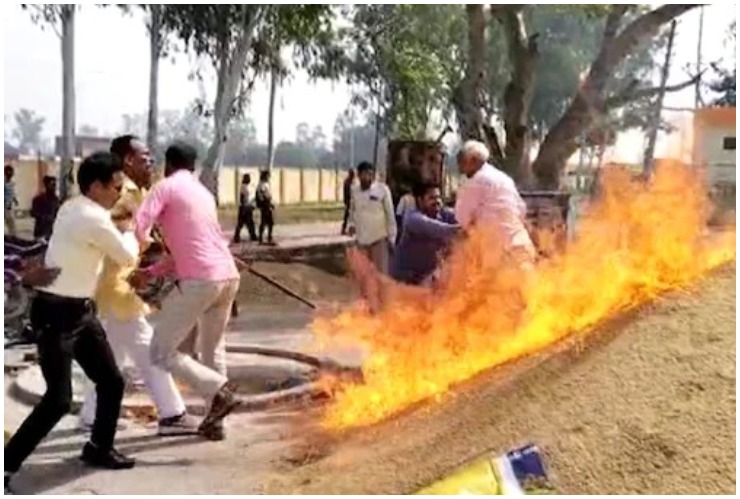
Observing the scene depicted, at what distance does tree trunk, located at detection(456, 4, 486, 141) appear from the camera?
44.1ft

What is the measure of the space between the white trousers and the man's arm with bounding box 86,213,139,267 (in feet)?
2.72

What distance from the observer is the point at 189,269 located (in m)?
5.91

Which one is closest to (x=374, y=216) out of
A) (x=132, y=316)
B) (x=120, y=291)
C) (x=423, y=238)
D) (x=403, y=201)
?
(x=403, y=201)

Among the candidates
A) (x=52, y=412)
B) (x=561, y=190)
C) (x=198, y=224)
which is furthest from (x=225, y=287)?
(x=561, y=190)

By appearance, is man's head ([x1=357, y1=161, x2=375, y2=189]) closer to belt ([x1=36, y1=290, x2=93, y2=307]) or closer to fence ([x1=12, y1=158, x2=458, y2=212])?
belt ([x1=36, y1=290, x2=93, y2=307])

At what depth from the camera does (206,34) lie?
45.8 feet

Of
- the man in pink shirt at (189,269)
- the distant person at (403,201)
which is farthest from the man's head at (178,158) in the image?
the distant person at (403,201)

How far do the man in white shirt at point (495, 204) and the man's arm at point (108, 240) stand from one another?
2.45 m

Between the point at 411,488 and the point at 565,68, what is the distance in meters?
19.9

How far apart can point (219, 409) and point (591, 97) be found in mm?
9309

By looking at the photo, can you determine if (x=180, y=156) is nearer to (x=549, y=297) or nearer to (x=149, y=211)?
(x=149, y=211)

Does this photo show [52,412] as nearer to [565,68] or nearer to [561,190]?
[561,190]

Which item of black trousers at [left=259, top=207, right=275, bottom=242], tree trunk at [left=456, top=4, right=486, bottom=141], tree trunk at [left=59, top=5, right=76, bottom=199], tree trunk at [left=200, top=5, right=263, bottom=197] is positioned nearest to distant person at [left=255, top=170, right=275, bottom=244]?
black trousers at [left=259, top=207, right=275, bottom=242]

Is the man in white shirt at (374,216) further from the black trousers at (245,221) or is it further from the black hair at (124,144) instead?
the black trousers at (245,221)
